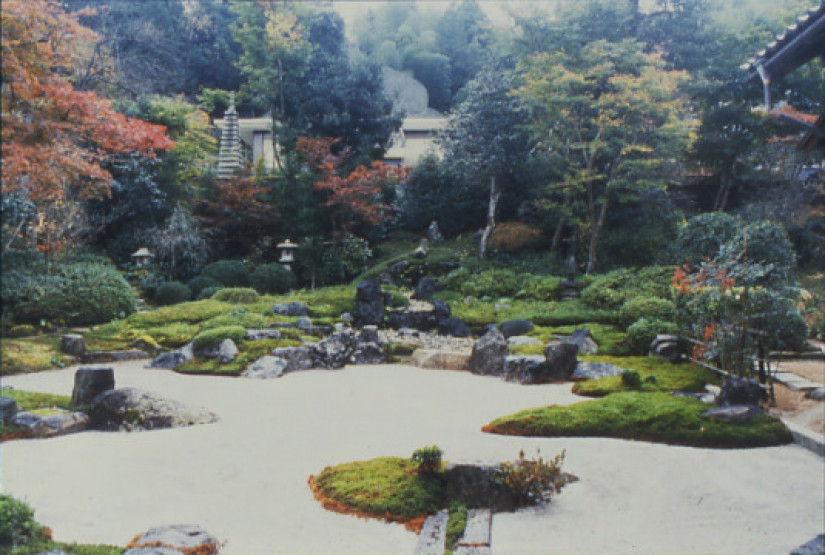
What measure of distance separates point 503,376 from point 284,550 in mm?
3432

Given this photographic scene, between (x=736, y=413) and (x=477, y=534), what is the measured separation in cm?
205

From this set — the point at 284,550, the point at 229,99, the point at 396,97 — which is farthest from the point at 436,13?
the point at 396,97

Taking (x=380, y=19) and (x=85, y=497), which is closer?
(x=85, y=497)

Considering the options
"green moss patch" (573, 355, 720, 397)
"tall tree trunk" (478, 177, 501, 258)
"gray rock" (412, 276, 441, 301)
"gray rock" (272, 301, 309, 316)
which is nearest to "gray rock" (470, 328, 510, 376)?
"green moss patch" (573, 355, 720, 397)

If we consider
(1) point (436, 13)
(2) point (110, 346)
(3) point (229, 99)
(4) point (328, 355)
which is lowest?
(4) point (328, 355)

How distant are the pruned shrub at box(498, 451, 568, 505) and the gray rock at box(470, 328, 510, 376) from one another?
9.16ft

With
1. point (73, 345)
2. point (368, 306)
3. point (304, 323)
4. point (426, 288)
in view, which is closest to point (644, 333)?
point (368, 306)

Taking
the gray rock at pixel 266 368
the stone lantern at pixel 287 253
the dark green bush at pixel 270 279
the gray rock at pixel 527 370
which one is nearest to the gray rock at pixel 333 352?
the gray rock at pixel 266 368

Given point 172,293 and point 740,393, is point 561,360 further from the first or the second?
point 172,293

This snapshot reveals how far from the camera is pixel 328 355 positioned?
5719mm

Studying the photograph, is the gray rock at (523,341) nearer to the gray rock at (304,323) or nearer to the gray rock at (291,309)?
the gray rock at (304,323)

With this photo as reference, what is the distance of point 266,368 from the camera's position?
5.19 metres

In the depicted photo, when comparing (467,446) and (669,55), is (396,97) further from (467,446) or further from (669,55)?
(467,446)

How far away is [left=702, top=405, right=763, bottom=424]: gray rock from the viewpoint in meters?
3.16
